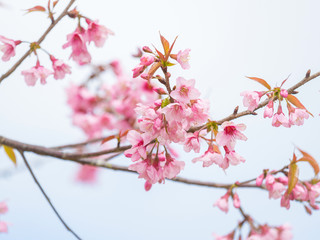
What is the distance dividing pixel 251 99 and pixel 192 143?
321mm

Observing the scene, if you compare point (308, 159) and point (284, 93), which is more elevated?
point (284, 93)

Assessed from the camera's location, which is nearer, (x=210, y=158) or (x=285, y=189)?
(x=210, y=158)

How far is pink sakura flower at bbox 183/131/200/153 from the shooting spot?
1446 mm

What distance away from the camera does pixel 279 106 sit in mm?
1488

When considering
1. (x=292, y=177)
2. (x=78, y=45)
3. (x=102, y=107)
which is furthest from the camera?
(x=102, y=107)

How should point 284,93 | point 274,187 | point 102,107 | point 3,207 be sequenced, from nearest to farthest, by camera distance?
point 284,93, point 274,187, point 3,207, point 102,107

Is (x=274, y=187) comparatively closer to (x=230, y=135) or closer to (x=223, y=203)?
(x=223, y=203)

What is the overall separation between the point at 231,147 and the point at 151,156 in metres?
0.36

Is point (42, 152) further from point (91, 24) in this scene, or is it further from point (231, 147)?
point (231, 147)

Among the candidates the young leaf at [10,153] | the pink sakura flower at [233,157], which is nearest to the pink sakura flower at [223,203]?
the pink sakura flower at [233,157]

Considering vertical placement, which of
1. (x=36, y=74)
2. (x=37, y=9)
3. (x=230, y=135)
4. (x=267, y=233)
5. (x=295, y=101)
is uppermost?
(x=37, y=9)

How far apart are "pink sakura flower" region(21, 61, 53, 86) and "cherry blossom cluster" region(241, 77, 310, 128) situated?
1252mm

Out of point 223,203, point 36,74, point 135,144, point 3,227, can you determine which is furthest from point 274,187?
point 3,227

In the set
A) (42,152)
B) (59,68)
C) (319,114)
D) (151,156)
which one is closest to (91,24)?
(59,68)
